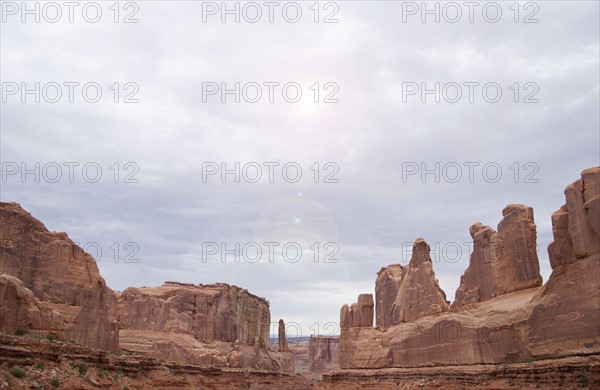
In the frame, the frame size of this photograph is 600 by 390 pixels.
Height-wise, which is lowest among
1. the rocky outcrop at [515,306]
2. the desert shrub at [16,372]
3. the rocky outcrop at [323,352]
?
the rocky outcrop at [323,352]

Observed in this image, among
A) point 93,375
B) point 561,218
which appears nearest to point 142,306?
point 93,375

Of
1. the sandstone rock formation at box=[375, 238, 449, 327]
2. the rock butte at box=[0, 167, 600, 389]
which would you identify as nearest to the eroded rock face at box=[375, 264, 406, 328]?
the sandstone rock formation at box=[375, 238, 449, 327]

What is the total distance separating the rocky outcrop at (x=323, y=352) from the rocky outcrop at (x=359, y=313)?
90.3 meters

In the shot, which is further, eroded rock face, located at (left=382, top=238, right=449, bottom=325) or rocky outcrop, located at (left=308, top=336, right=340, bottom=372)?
rocky outcrop, located at (left=308, top=336, right=340, bottom=372)

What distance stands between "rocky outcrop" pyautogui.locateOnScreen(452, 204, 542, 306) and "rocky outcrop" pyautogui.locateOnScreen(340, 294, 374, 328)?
18850 mm

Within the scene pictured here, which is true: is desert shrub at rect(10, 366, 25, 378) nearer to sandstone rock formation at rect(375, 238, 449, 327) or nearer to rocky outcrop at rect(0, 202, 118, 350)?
rocky outcrop at rect(0, 202, 118, 350)

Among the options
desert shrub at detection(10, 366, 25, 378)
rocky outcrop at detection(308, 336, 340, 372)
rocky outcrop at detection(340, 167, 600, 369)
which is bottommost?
rocky outcrop at detection(308, 336, 340, 372)

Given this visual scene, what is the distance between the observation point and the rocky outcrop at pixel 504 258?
1460 inches

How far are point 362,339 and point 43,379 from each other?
37.6 meters

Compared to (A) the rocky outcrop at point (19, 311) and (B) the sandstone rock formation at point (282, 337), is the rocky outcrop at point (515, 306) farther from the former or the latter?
(B) the sandstone rock formation at point (282, 337)

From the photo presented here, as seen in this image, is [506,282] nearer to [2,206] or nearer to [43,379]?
[43,379]

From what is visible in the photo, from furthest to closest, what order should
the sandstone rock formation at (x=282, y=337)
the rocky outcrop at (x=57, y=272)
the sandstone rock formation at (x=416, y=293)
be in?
the sandstone rock formation at (x=282, y=337), the sandstone rock formation at (x=416, y=293), the rocky outcrop at (x=57, y=272)

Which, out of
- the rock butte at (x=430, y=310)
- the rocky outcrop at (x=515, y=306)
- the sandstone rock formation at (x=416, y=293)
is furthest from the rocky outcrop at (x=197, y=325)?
the sandstone rock formation at (x=416, y=293)

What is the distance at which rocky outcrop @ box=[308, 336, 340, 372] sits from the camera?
493 ft
